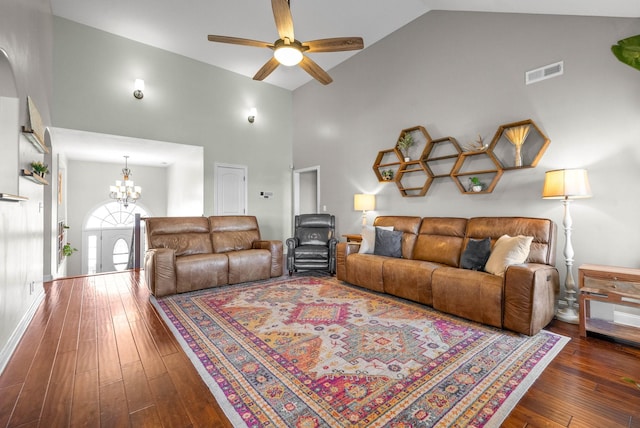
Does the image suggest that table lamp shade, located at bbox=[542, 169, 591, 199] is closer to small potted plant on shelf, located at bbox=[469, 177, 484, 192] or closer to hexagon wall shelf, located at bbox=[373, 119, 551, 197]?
hexagon wall shelf, located at bbox=[373, 119, 551, 197]

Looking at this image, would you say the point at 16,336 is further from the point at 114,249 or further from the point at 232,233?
the point at 114,249

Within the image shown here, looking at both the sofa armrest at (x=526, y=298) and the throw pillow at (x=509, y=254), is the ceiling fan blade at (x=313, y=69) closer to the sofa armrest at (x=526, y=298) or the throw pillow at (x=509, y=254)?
the throw pillow at (x=509, y=254)

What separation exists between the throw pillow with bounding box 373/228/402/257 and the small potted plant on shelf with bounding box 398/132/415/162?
122 cm

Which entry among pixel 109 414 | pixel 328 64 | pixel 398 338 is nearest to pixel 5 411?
pixel 109 414

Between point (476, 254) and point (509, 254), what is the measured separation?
366mm

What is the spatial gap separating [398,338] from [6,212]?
3.14 m

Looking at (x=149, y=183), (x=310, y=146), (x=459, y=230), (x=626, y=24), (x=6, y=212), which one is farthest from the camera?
(x=149, y=183)

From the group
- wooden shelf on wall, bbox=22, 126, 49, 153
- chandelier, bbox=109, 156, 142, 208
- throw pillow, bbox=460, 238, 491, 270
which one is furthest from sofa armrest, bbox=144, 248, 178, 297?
chandelier, bbox=109, 156, 142, 208

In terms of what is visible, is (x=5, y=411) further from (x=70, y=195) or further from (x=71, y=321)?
(x=70, y=195)

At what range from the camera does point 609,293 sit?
239 centimetres

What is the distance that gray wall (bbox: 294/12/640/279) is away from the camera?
2.76m

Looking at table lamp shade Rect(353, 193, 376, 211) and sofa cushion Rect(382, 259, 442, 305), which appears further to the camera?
table lamp shade Rect(353, 193, 376, 211)

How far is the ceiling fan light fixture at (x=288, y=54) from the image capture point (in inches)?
116

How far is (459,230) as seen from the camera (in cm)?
360
